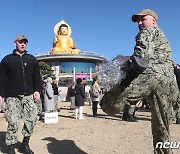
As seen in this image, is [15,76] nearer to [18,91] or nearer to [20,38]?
[18,91]

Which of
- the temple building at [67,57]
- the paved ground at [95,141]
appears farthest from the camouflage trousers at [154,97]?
the temple building at [67,57]

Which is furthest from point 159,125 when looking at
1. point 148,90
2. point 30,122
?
point 30,122

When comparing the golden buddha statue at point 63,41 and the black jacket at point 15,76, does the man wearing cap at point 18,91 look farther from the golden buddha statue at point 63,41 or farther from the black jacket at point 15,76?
the golden buddha statue at point 63,41

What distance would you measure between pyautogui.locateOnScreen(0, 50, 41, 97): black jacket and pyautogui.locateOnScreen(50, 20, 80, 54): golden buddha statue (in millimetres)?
57779

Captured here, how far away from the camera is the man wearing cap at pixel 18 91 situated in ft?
17.1

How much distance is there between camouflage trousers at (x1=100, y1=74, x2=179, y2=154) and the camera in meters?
3.39

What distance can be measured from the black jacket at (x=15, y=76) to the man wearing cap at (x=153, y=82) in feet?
6.82

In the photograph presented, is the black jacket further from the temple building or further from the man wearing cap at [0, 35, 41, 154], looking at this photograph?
the temple building

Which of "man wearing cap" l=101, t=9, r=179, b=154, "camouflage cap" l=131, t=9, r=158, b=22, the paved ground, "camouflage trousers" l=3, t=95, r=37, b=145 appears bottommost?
the paved ground

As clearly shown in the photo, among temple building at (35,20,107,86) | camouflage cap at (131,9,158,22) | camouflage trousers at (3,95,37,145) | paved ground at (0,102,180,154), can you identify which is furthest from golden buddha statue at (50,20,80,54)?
camouflage cap at (131,9,158,22)

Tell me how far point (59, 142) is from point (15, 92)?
178 cm

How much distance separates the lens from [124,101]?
3502mm

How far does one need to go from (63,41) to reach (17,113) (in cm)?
6006

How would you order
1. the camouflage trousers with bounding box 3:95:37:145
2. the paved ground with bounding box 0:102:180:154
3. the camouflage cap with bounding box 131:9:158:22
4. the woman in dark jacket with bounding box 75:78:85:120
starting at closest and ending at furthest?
the camouflage cap with bounding box 131:9:158:22, the camouflage trousers with bounding box 3:95:37:145, the paved ground with bounding box 0:102:180:154, the woman in dark jacket with bounding box 75:78:85:120
